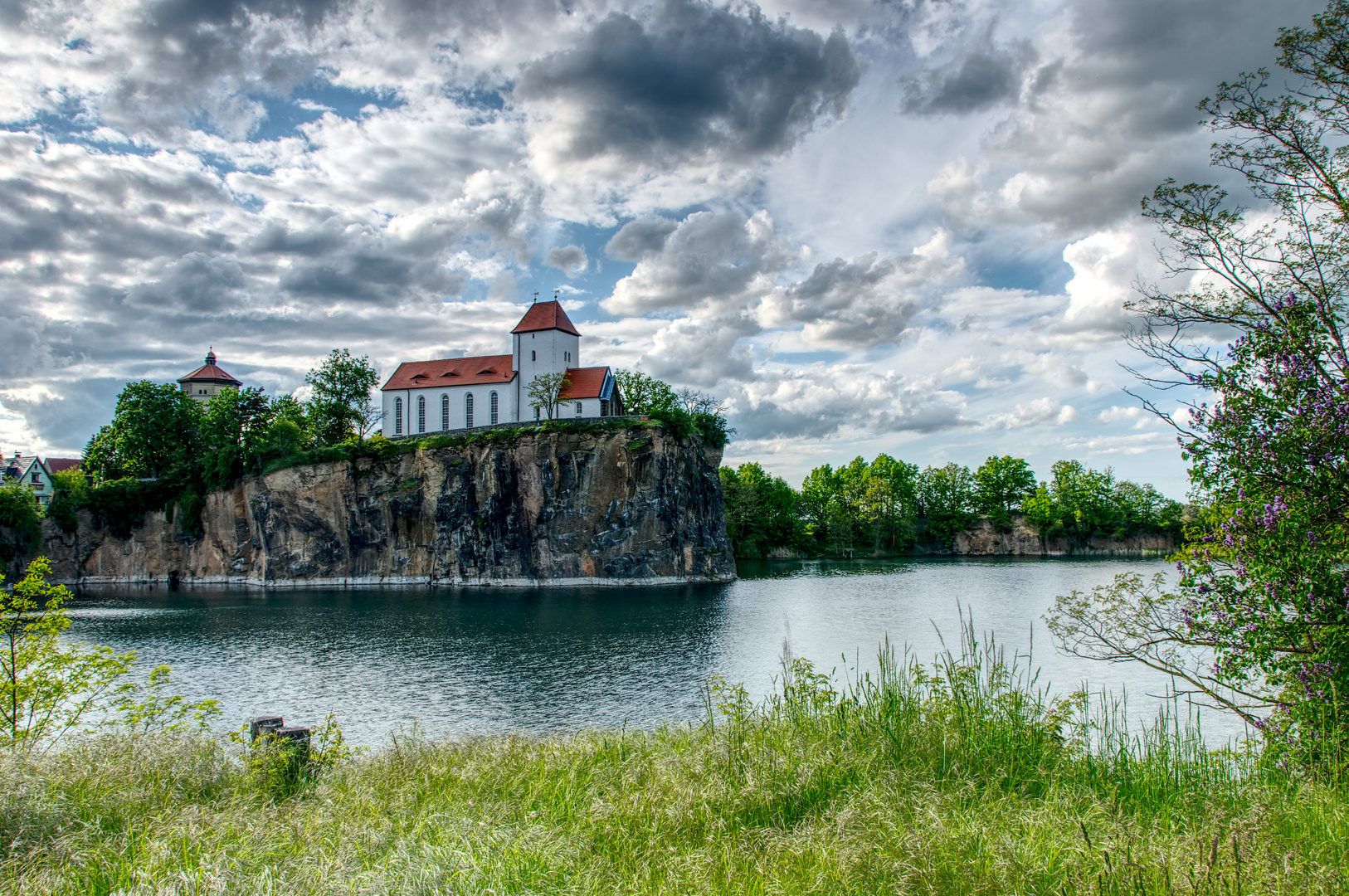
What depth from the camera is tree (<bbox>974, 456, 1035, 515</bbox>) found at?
11150 cm

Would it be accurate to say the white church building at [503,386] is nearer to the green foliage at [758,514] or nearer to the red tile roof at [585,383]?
the red tile roof at [585,383]

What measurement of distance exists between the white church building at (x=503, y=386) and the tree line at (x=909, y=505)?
1146 inches

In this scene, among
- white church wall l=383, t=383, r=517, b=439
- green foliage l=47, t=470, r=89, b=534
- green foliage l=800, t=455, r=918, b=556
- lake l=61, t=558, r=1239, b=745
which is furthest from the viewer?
green foliage l=800, t=455, r=918, b=556

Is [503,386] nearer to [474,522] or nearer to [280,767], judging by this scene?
[474,522]

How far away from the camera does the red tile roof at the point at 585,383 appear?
236 feet

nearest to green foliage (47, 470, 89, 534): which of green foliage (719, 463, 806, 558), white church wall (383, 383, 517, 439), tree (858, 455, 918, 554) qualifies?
white church wall (383, 383, 517, 439)

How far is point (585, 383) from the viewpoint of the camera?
240 ft

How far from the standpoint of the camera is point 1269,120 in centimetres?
919

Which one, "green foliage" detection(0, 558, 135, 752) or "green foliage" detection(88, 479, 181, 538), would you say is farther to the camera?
"green foliage" detection(88, 479, 181, 538)

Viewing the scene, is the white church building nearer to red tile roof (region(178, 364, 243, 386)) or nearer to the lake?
the lake

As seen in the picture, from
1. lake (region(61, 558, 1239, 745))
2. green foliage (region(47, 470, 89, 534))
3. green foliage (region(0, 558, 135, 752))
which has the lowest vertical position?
lake (region(61, 558, 1239, 745))

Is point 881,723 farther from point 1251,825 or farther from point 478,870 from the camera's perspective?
point 478,870

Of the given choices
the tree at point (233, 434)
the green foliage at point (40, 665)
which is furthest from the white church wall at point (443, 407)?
the green foliage at point (40, 665)

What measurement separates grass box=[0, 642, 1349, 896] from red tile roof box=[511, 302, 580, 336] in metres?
68.1
